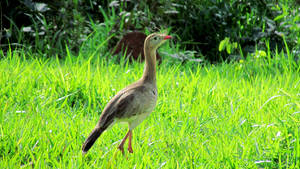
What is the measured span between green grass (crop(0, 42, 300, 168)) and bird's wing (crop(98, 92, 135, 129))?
0.89 feet

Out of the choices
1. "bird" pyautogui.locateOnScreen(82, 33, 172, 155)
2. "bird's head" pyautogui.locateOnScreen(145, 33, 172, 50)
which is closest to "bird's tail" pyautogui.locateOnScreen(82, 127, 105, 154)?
"bird" pyautogui.locateOnScreen(82, 33, 172, 155)

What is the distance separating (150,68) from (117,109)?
56 centimetres

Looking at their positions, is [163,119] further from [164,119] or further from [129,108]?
[129,108]

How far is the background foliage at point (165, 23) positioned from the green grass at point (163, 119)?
0.89m

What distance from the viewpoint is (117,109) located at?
3.46 m

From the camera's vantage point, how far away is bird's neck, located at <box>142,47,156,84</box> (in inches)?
150

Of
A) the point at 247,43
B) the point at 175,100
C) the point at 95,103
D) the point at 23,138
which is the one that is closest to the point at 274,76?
the point at 247,43

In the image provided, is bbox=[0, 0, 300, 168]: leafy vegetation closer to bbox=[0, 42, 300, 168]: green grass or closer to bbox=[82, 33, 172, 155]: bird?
bbox=[0, 42, 300, 168]: green grass

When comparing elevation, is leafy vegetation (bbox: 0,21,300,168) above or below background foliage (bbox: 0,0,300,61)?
below

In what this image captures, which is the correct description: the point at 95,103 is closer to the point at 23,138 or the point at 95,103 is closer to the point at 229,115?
the point at 23,138

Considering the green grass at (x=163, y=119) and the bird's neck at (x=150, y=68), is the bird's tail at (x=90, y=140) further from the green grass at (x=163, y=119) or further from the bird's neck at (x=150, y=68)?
the bird's neck at (x=150, y=68)

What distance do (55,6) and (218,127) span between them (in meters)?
3.79

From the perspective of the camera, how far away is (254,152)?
3379mm

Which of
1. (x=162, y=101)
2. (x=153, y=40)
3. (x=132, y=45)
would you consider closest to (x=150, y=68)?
(x=153, y=40)
